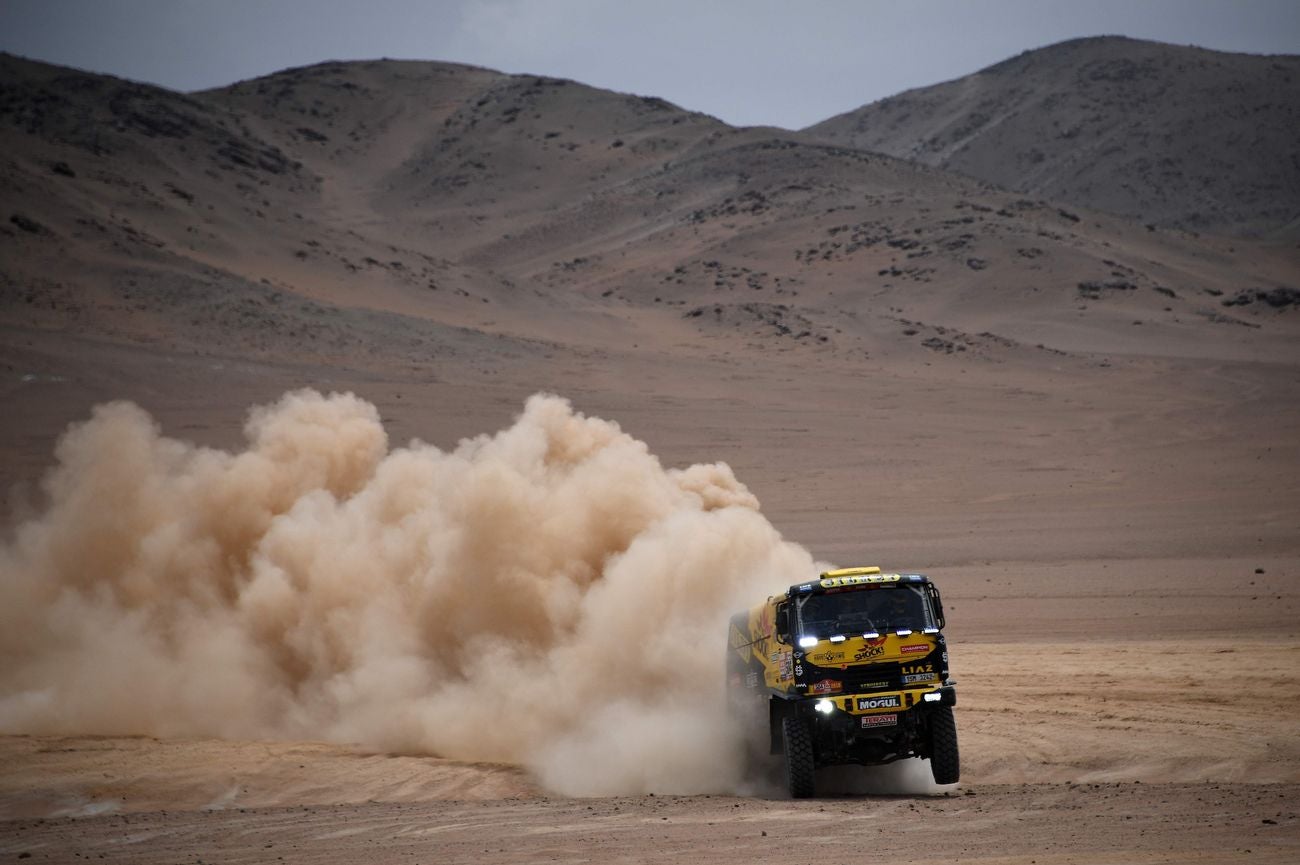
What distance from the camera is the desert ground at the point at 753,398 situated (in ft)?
48.7

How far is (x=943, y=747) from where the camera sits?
15.1 metres

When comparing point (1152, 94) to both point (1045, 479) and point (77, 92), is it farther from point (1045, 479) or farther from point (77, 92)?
point (1045, 479)

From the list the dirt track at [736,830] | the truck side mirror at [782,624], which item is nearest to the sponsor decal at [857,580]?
the truck side mirror at [782,624]

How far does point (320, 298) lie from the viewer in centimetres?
7619

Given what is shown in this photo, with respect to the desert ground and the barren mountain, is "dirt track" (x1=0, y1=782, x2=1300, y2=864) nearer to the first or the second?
the desert ground

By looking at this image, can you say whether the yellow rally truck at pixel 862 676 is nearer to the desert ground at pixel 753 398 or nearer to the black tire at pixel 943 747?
the black tire at pixel 943 747

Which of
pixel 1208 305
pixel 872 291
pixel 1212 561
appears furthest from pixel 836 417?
pixel 1208 305

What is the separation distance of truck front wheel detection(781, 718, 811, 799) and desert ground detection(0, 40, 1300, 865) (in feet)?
2.02

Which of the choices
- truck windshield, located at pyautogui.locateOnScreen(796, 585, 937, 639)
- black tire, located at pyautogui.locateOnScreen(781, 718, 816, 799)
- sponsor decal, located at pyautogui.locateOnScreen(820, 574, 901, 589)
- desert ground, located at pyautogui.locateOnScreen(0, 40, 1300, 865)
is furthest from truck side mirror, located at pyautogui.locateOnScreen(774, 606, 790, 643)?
desert ground, located at pyautogui.locateOnScreen(0, 40, 1300, 865)

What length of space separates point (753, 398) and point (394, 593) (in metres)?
42.0

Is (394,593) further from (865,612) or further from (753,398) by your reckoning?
(753,398)

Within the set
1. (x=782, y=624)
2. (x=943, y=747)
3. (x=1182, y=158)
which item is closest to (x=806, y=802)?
(x=943, y=747)

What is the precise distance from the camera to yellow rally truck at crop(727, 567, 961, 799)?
1498 cm

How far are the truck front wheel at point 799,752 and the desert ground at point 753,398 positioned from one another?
2.02 feet
